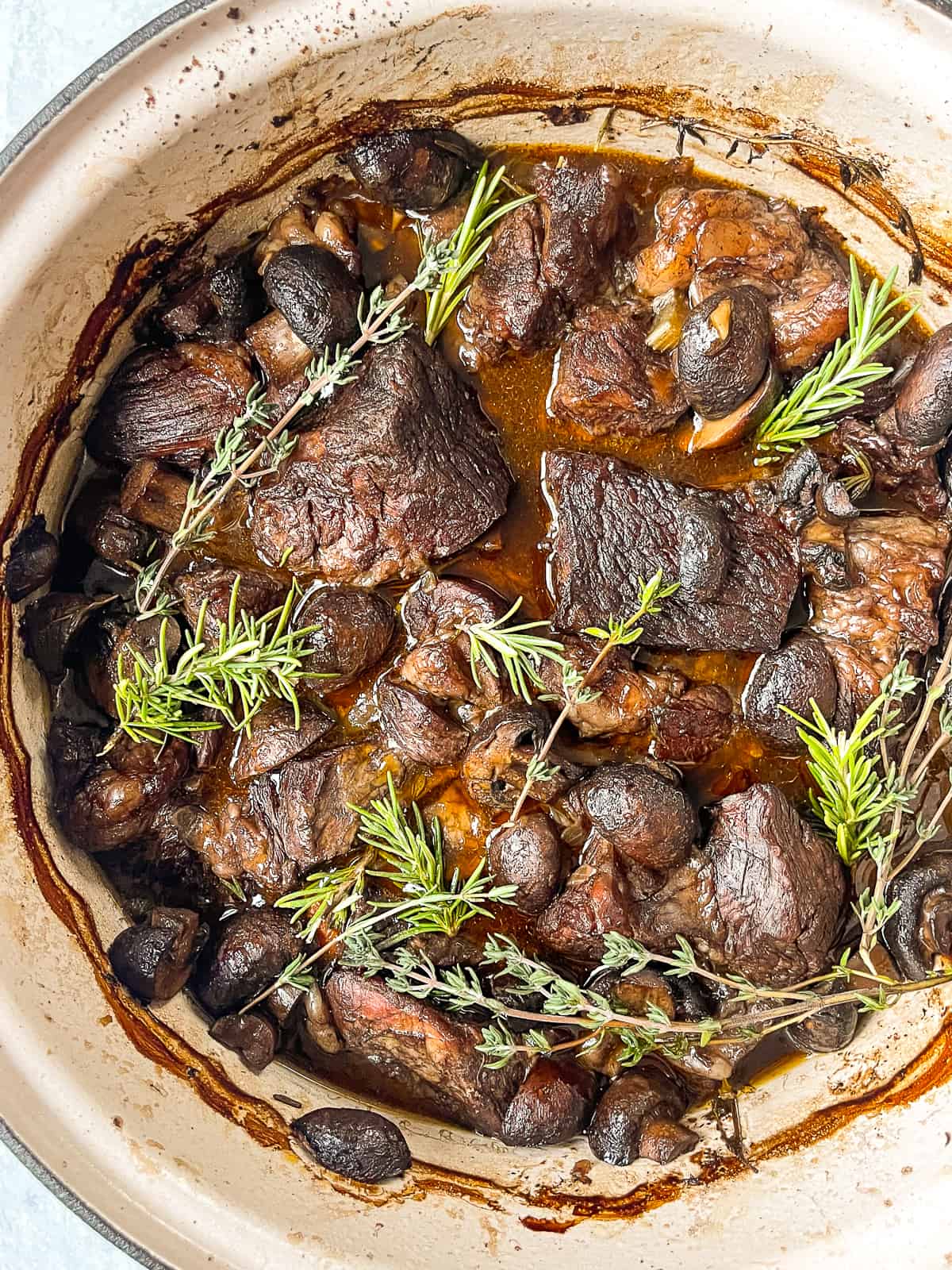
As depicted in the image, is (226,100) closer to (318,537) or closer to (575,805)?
(318,537)

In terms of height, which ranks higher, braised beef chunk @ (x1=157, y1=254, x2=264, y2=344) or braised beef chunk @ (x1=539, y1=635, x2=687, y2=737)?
braised beef chunk @ (x1=157, y1=254, x2=264, y2=344)

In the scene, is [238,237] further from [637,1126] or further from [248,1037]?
[637,1126]

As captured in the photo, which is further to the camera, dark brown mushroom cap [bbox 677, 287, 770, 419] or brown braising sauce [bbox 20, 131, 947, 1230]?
brown braising sauce [bbox 20, 131, 947, 1230]

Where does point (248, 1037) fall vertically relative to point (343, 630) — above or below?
below

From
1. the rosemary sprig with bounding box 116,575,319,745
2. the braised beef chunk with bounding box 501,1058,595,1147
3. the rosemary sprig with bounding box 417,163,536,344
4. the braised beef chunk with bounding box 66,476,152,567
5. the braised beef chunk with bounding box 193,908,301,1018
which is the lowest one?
the braised beef chunk with bounding box 501,1058,595,1147

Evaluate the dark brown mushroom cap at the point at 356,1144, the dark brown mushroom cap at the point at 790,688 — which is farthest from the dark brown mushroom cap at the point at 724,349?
the dark brown mushroom cap at the point at 356,1144

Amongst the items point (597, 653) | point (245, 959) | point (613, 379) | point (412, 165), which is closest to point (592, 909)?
point (597, 653)

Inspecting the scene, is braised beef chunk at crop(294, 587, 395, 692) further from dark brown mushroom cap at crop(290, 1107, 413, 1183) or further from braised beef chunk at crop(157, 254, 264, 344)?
dark brown mushroom cap at crop(290, 1107, 413, 1183)

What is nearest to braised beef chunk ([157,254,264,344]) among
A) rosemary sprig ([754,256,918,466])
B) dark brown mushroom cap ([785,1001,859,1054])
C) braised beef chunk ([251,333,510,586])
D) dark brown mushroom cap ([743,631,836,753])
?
braised beef chunk ([251,333,510,586])
